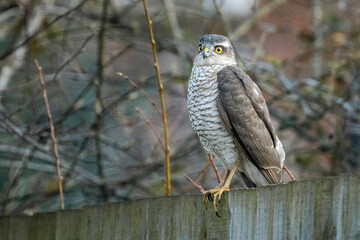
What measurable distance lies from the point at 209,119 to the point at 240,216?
967mm

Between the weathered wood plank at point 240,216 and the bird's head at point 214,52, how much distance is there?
1.03 meters

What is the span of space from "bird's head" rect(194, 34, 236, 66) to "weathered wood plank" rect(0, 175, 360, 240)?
103 cm

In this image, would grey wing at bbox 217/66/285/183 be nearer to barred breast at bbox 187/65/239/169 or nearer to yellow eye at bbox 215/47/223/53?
barred breast at bbox 187/65/239/169

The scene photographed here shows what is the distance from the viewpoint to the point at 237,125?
3406mm

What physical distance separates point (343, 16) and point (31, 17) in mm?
2648

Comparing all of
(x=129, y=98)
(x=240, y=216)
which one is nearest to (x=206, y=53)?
(x=240, y=216)

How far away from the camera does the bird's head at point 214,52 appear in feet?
12.3

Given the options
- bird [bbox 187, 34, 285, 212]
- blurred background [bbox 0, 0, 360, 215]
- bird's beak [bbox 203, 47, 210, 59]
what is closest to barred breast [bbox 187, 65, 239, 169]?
bird [bbox 187, 34, 285, 212]

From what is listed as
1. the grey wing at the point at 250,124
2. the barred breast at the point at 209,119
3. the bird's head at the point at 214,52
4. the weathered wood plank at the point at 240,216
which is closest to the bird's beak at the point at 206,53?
the bird's head at the point at 214,52

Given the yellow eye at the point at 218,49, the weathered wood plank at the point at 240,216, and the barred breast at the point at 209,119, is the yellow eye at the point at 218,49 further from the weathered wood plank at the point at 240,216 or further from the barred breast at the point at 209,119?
the weathered wood plank at the point at 240,216

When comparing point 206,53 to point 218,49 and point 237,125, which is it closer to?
point 218,49

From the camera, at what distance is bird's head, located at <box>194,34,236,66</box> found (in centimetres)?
376

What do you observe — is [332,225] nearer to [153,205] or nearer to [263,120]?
[153,205]

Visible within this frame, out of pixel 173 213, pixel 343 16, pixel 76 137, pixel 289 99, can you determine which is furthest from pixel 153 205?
pixel 343 16
